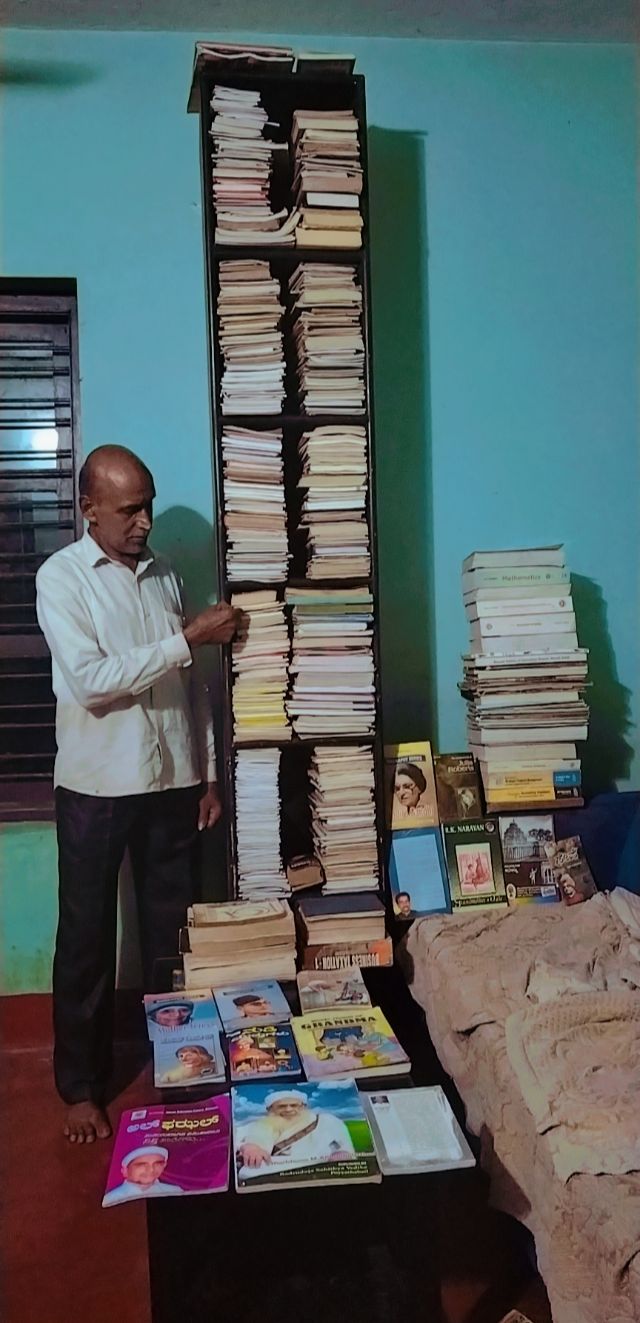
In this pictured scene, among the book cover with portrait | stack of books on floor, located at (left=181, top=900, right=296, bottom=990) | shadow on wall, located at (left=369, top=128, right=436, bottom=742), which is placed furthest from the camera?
shadow on wall, located at (left=369, top=128, right=436, bottom=742)

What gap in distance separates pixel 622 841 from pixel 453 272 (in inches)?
60.5

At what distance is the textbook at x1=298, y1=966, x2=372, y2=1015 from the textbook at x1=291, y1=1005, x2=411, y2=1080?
43 mm

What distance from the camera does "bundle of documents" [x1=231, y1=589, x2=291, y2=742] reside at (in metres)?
2.35

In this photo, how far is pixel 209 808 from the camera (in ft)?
8.34

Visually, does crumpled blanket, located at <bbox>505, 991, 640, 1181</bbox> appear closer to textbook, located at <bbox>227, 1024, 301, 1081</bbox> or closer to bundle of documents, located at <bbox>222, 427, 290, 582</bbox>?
textbook, located at <bbox>227, 1024, 301, 1081</bbox>

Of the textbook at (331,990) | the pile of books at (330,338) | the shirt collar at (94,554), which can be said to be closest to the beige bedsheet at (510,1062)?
the textbook at (331,990)

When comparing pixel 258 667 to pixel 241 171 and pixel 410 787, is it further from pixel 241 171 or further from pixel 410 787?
pixel 241 171

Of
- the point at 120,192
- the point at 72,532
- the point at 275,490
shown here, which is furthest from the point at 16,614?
the point at 120,192

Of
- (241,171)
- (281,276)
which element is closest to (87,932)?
(281,276)

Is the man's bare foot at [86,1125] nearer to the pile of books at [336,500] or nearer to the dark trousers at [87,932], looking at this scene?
the dark trousers at [87,932]

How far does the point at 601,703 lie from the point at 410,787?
28.0 inches

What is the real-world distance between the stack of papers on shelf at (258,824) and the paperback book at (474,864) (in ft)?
1.31

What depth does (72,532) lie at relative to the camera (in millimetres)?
2715

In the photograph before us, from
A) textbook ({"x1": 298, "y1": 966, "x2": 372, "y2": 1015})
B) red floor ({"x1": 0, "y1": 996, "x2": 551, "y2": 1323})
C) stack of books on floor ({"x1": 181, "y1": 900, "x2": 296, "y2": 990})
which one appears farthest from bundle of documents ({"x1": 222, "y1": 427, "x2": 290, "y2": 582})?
red floor ({"x1": 0, "y1": 996, "x2": 551, "y2": 1323})
